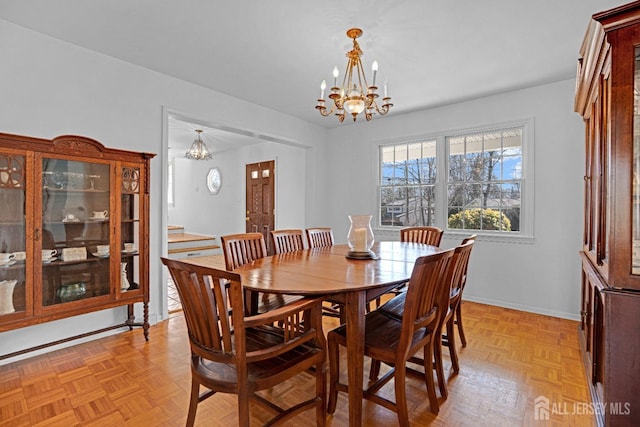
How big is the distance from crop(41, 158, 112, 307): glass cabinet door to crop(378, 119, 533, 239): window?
3527 mm

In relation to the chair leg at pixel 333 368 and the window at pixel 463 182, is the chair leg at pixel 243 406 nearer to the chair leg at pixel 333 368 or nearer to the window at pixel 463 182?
the chair leg at pixel 333 368

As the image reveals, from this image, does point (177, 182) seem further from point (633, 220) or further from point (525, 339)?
point (633, 220)

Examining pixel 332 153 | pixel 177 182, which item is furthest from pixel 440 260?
pixel 177 182

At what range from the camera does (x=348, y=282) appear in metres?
1.68

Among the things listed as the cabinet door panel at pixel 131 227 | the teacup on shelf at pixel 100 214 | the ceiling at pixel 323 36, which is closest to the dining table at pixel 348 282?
the cabinet door panel at pixel 131 227

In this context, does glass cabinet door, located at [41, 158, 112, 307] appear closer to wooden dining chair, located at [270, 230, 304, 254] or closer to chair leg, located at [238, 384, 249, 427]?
wooden dining chair, located at [270, 230, 304, 254]

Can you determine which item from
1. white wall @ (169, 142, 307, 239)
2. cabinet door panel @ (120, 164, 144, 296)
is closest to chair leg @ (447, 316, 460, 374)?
cabinet door panel @ (120, 164, 144, 296)

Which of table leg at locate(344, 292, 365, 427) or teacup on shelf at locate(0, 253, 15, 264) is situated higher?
teacup on shelf at locate(0, 253, 15, 264)

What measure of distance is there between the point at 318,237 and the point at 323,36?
1.88 m

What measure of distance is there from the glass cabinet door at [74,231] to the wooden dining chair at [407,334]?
7.04 feet

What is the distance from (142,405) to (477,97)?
4393 millimetres

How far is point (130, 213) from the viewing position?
2.90 m

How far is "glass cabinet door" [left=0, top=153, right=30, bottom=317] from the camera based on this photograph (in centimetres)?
218

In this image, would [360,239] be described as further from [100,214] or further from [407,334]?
[100,214]
